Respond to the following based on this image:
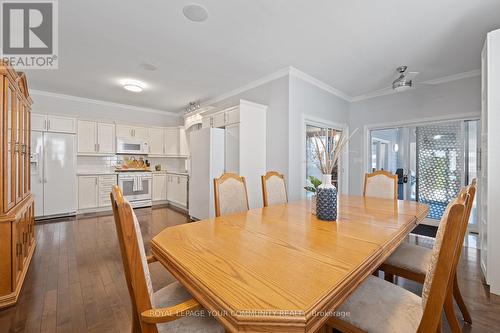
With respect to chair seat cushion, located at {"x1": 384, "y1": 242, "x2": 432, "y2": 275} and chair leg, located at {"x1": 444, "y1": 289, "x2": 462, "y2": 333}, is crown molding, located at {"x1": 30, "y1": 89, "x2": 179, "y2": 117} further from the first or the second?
chair leg, located at {"x1": 444, "y1": 289, "x2": 462, "y2": 333}


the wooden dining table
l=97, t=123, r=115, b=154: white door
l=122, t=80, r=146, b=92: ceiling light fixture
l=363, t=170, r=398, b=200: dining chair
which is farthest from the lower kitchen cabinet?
l=363, t=170, r=398, b=200: dining chair

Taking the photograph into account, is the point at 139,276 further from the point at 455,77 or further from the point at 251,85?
the point at 455,77

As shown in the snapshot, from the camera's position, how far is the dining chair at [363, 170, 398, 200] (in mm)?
2597

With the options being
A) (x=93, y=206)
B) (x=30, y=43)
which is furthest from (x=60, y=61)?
(x=93, y=206)

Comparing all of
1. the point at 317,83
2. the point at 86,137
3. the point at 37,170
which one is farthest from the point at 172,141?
the point at 317,83

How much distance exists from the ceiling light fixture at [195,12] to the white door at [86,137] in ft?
13.3

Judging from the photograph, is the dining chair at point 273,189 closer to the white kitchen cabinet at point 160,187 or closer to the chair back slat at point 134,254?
the chair back slat at point 134,254

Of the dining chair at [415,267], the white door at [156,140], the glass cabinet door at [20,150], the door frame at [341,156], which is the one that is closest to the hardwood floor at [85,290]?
the dining chair at [415,267]

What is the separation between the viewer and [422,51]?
2.93 m

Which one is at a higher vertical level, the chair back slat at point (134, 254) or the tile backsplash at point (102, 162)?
the tile backsplash at point (102, 162)

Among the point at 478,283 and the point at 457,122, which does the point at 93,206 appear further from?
the point at 457,122

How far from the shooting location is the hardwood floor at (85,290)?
5.25 ft

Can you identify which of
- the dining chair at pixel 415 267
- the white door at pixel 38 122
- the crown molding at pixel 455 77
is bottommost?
the dining chair at pixel 415 267

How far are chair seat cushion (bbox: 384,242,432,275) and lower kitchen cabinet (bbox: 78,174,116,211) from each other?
5464 millimetres
